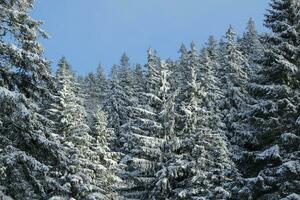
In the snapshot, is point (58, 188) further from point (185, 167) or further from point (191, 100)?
point (191, 100)

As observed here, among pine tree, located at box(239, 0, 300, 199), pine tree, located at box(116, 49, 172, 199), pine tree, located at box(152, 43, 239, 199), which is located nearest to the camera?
pine tree, located at box(239, 0, 300, 199)

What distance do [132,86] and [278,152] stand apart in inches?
2285

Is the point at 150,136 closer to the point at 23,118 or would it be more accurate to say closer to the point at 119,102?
the point at 23,118

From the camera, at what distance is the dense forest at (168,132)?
52.5 ft

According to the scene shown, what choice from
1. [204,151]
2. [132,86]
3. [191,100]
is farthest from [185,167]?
[132,86]

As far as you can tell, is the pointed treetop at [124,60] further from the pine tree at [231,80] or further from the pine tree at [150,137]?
the pine tree at [150,137]

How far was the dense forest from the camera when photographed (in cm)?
1599

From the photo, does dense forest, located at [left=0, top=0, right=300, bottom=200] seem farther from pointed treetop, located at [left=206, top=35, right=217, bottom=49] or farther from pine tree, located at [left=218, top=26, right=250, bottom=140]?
pointed treetop, located at [left=206, top=35, right=217, bottom=49]

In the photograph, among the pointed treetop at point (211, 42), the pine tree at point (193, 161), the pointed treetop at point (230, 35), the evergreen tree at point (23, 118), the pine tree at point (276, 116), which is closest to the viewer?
the evergreen tree at point (23, 118)

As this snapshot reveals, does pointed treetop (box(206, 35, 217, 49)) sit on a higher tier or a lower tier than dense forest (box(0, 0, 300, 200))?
higher

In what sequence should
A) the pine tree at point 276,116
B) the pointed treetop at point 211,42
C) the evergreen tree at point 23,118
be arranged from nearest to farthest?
1. the evergreen tree at point 23,118
2. the pine tree at point 276,116
3. the pointed treetop at point 211,42

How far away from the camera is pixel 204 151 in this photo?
32438mm

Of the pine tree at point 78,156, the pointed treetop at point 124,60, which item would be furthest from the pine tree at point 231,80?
the pointed treetop at point 124,60

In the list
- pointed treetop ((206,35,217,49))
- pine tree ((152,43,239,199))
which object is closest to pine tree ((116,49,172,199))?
pine tree ((152,43,239,199))
